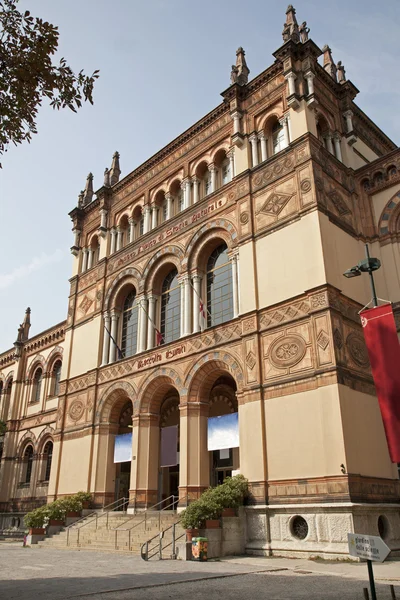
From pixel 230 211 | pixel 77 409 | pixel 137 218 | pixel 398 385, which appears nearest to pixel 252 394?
pixel 398 385

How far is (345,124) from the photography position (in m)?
22.6

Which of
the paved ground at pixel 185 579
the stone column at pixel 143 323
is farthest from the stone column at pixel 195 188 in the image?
the paved ground at pixel 185 579

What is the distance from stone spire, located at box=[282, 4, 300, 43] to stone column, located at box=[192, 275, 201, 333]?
10.6m

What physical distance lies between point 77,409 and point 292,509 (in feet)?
45.6

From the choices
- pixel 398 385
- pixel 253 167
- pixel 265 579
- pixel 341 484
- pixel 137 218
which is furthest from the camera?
pixel 137 218

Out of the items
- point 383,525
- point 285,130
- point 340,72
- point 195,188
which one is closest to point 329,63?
point 340,72

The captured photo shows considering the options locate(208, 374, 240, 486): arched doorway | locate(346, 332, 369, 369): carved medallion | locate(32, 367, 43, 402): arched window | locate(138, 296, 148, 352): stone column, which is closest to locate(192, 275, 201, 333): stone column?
locate(208, 374, 240, 486): arched doorway

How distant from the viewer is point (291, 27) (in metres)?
22.2

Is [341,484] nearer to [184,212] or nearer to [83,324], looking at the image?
[184,212]

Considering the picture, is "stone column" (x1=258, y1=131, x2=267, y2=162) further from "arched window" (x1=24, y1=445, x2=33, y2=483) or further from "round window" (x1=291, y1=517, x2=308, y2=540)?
"arched window" (x1=24, y1=445, x2=33, y2=483)

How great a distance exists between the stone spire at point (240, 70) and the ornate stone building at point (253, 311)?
0.11 m

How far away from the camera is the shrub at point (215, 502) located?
50.3ft

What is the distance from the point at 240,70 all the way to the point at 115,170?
10.1 m

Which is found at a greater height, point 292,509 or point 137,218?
point 137,218
